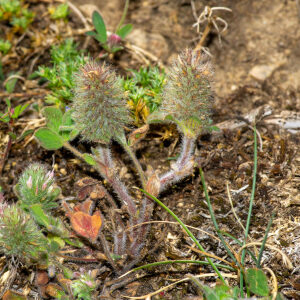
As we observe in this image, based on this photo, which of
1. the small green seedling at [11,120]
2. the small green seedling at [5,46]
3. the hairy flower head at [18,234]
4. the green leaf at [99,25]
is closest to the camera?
the hairy flower head at [18,234]

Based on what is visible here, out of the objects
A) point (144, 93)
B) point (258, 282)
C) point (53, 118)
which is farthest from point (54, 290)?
point (144, 93)

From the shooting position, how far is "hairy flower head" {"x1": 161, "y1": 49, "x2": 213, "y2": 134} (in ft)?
7.70

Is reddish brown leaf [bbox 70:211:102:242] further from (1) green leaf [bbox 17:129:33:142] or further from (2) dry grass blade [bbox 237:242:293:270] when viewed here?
(1) green leaf [bbox 17:129:33:142]

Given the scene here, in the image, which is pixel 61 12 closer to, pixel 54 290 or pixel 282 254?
pixel 54 290

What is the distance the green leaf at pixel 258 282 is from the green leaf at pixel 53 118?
157 cm

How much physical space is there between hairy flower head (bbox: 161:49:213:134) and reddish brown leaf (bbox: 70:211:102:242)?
2.61ft

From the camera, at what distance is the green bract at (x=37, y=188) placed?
7.95 ft

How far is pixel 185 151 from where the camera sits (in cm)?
264

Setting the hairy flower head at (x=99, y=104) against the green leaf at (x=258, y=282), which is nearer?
the green leaf at (x=258, y=282)

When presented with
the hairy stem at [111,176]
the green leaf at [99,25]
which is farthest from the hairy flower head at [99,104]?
the green leaf at [99,25]

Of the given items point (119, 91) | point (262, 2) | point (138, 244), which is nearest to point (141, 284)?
point (138, 244)

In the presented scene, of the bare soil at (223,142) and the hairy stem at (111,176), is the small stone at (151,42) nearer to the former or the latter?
the bare soil at (223,142)

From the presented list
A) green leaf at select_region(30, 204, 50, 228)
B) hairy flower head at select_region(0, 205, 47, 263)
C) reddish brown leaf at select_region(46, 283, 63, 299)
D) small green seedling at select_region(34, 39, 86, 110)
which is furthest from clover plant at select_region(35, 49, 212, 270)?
small green seedling at select_region(34, 39, 86, 110)

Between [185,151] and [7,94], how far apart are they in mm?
1890
